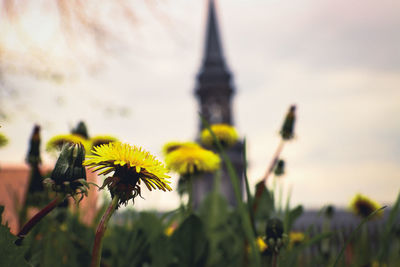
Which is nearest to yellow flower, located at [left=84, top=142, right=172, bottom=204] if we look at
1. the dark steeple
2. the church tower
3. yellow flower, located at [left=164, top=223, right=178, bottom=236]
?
yellow flower, located at [left=164, top=223, right=178, bottom=236]

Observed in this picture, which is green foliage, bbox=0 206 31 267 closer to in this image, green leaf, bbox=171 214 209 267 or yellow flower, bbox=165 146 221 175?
green leaf, bbox=171 214 209 267

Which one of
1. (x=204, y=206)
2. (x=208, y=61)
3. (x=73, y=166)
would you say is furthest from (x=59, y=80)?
(x=208, y=61)

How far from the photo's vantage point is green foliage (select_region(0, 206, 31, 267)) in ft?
1.33

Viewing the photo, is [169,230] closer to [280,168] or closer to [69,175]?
[280,168]

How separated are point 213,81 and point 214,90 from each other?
94 cm

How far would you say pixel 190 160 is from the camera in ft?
3.29

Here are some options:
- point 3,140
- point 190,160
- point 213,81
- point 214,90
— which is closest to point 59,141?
point 3,140

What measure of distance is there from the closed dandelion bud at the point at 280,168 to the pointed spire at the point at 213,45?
27277 millimetres

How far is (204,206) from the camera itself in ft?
4.90

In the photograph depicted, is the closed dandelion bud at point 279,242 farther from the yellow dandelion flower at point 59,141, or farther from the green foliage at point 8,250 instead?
the yellow dandelion flower at point 59,141

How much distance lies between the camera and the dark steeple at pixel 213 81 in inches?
992

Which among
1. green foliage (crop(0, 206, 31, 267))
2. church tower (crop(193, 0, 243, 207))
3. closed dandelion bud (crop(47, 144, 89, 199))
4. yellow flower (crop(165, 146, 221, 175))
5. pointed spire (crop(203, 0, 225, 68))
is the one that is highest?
pointed spire (crop(203, 0, 225, 68))

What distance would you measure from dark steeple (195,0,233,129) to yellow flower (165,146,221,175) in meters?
22.7

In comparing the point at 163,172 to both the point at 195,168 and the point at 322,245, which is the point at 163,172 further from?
the point at 322,245
